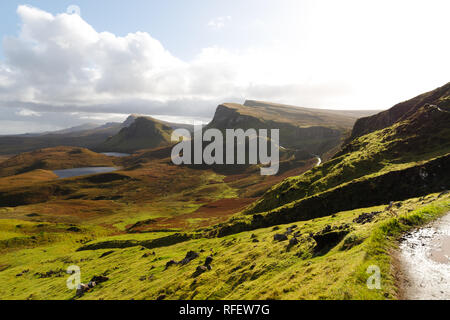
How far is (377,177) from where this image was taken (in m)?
37.4

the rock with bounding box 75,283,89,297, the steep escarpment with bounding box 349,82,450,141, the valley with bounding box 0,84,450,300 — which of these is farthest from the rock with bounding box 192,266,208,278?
the steep escarpment with bounding box 349,82,450,141

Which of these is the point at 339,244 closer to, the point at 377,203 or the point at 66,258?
the point at 377,203

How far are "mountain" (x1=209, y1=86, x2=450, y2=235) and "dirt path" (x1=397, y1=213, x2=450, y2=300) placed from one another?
674 inches

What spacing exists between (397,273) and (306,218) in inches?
1022

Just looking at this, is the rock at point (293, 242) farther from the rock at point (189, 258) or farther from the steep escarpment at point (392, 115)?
the steep escarpment at point (392, 115)

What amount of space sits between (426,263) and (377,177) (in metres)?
26.4

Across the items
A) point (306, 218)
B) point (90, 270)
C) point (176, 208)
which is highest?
point (306, 218)

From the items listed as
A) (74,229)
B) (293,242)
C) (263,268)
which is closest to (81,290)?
(263,268)

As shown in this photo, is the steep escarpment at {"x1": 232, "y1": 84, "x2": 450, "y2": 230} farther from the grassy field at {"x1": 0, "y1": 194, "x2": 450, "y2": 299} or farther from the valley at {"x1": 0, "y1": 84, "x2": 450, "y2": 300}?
the grassy field at {"x1": 0, "y1": 194, "x2": 450, "y2": 299}

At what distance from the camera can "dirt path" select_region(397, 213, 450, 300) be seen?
39.7 feet
